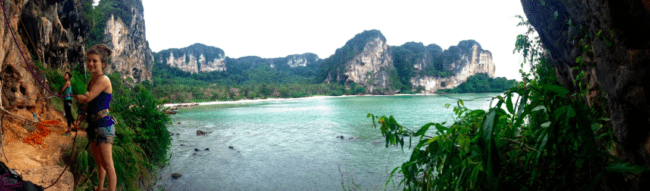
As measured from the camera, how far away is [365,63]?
11544 cm

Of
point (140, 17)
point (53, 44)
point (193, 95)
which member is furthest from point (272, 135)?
point (140, 17)

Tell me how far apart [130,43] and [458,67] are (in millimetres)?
111813

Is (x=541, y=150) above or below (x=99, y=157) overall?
above

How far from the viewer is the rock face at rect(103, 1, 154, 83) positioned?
40.3m

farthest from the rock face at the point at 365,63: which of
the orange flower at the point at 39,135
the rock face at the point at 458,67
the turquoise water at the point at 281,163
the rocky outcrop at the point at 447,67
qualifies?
the orange flower at the point at 39,135

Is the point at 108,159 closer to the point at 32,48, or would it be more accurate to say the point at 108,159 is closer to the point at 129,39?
the point at 32,48

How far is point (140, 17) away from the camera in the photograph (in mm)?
57781

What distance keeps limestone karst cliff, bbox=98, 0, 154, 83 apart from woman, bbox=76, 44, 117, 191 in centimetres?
4223

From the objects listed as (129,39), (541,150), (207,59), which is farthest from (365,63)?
(541,150)

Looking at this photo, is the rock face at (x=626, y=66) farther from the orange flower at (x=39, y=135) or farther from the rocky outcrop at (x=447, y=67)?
the rocky outcrop at (x=447, y=67)

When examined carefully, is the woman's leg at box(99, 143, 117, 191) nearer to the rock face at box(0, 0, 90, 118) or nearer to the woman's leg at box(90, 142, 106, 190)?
the woman's leg at box(90, 142, 106, 190)

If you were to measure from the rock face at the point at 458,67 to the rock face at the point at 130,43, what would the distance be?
3571 inches

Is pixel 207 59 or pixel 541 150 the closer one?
pixel 541 150

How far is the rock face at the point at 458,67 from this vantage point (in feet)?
370
